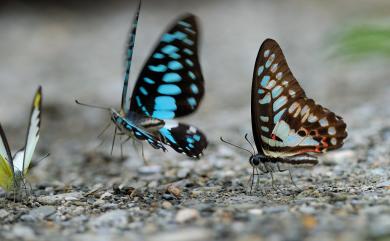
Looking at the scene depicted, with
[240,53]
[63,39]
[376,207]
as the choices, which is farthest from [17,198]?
[63,39]

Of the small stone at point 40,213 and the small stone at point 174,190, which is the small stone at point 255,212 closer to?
the small stone at point 174,190

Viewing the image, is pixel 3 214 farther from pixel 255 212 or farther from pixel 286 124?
pixel 286 124

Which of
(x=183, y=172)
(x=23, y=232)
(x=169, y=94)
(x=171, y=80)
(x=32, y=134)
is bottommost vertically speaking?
(x=23, y=232)

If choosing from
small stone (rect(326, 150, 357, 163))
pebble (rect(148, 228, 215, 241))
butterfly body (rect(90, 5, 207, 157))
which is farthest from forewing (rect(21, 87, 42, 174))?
small stone (rect(326, 150, 357, 163))

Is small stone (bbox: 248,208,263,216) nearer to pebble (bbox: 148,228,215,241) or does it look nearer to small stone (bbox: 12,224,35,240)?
pebble (bbox: 148,228,215,241)

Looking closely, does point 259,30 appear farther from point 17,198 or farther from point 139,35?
point 17,198

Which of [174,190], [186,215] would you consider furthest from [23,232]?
[174,190]
